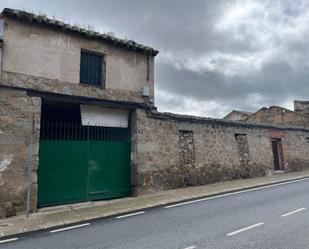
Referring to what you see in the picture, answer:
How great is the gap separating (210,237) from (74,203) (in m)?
5.23

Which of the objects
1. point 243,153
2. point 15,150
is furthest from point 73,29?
point 243,153

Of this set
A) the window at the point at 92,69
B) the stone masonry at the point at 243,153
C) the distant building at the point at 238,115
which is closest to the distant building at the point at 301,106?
the distant building at the point at 238,115

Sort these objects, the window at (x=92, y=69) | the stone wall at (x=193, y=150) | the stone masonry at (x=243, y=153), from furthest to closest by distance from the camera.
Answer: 1. the stone masonry at (x=243, y=153)
2. the stone wall at (x=193, y=150)
3. the window at (x=92, y=69)

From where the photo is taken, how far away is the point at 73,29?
9.00 meters

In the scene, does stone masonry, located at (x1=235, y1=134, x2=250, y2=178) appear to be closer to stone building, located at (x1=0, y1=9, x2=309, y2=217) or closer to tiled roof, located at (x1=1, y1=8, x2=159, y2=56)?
stone building, located at (x1=0, y1=9, x2=309, y2=217)

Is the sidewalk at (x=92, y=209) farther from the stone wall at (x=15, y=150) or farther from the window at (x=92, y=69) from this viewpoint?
the window at (x=92, y=69)

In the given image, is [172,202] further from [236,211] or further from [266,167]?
[266,167]

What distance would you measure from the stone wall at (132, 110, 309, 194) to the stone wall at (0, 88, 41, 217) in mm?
3659

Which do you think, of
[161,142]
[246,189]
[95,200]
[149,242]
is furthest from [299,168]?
[149,242]

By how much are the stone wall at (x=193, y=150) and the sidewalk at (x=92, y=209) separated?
0.69m

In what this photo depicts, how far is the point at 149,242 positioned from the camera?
4852 mm

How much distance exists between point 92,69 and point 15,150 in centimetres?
376

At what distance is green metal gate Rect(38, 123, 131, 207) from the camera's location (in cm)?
840

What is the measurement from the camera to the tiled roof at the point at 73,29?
8028 mm
